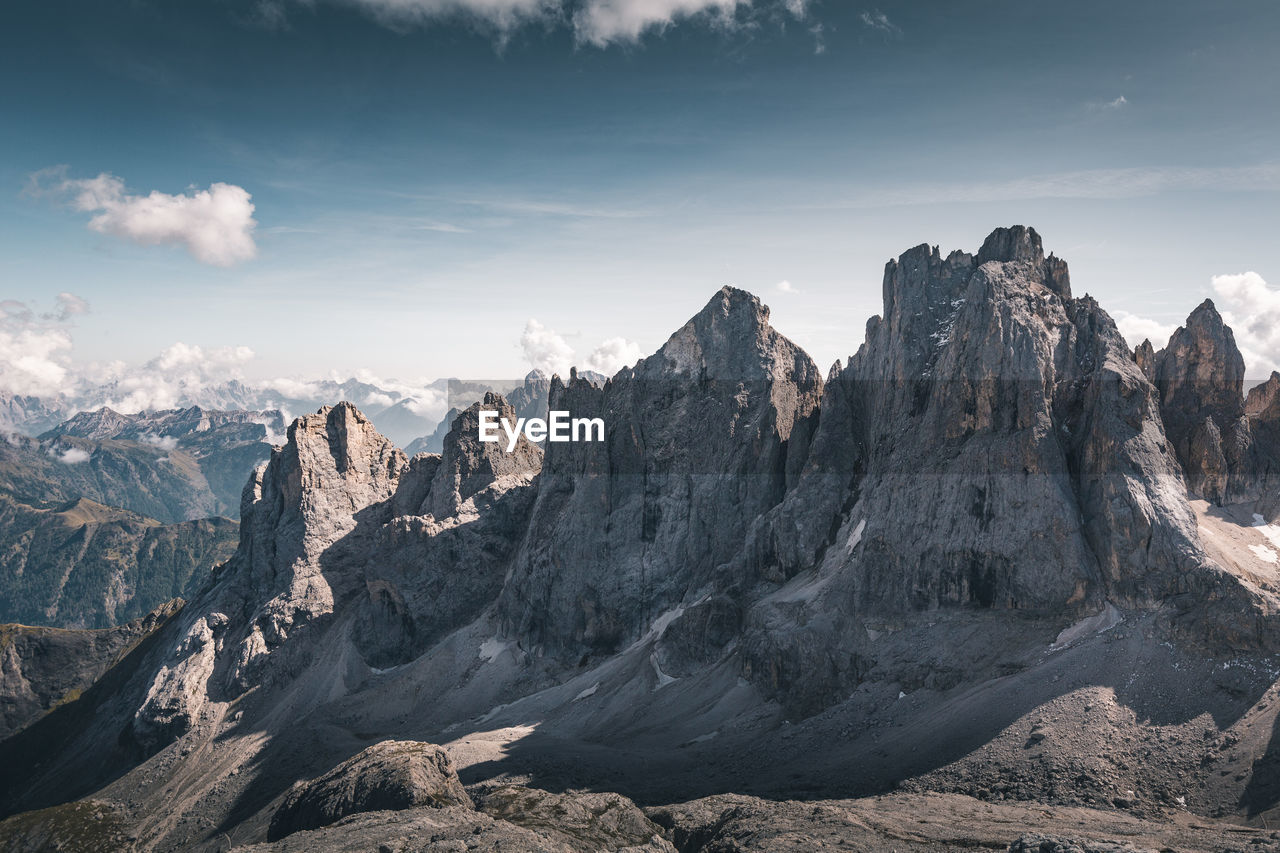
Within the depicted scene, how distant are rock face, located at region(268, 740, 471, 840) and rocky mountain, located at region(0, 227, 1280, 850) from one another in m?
0.59

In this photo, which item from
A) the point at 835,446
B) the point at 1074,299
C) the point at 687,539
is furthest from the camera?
the point at 687,539

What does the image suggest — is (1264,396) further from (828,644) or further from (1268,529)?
(828,644)

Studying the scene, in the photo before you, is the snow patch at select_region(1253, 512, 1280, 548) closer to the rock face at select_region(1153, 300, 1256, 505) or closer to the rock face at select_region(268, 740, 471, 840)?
the rock face at select_region(1153, 300, 1256, 505)

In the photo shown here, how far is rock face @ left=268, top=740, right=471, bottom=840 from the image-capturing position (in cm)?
10100

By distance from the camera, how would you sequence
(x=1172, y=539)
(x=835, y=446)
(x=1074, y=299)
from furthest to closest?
1. (x=835, y=446)
2. (x=1074, y=299)
3. (x=1172, y=539)

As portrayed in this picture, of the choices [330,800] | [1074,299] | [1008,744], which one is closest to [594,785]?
[330,800]

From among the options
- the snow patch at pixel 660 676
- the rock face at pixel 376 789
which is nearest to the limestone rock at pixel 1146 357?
the snow patch at pixel 660 676

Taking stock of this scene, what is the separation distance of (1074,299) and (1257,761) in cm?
8320

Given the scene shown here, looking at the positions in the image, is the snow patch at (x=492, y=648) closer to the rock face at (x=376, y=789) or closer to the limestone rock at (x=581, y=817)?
the limestone rock at (x=581, y=817)

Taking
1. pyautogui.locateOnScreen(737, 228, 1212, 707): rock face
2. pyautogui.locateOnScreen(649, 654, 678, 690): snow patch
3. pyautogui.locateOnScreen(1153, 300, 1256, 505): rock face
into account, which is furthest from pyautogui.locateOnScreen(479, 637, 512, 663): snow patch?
pyautogui.locateOnScreen(1153, 300, 1256, 505): rock face

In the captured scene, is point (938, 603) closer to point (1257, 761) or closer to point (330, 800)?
point (1257, 761)

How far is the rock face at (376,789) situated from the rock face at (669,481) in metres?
69.0

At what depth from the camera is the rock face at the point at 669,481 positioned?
583 ft

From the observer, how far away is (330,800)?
104438 millimetres
